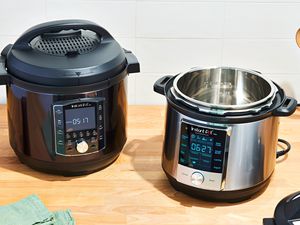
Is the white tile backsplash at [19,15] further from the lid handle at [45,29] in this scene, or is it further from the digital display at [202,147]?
the digital display at [202,147]

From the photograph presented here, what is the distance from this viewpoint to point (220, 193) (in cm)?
113

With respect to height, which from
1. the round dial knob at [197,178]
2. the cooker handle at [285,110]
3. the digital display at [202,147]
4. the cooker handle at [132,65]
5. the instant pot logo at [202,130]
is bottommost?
the round dial knob at [197,178]

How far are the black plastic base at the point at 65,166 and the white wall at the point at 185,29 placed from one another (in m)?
0.38

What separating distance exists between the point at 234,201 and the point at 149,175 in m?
0.20

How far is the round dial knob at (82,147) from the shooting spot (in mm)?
1186

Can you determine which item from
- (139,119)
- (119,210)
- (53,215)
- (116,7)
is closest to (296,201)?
(119,210)

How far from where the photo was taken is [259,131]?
1095mm

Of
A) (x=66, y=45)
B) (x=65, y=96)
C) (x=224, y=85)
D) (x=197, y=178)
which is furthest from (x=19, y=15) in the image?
(x=197, y=178)

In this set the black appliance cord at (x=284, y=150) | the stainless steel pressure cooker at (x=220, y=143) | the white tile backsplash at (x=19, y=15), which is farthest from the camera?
the white tile backsplash at (x=19, y=15)

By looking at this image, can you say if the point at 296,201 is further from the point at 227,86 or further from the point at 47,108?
the point at 47,108

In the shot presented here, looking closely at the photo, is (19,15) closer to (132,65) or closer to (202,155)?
(132,65)

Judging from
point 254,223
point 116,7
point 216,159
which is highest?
point 116,7

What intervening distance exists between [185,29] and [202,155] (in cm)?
51

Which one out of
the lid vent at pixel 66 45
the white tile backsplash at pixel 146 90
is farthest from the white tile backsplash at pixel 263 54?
the lid vent at pixel 66 45
